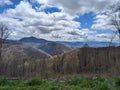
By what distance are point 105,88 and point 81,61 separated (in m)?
29.5

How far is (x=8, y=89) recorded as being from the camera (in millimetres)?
9812

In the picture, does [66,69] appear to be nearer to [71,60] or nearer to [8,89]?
[71,60]

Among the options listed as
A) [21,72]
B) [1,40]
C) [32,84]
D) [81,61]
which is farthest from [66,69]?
[32,84]

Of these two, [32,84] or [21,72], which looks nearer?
[32,84]

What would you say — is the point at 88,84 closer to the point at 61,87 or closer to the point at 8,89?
the point at 61,87

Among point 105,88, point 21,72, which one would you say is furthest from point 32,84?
point 21,72

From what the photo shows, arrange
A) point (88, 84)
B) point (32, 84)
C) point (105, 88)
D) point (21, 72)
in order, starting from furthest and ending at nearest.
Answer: point (21, 72) < point (32, 84) < point (88, 84) < point (105, 88)

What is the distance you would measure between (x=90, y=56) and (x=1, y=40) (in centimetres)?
1461

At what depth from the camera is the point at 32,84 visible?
36.9 ft

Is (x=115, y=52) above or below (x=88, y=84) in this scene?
above

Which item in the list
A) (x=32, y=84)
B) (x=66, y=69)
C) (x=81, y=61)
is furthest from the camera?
(x=81, y=61)

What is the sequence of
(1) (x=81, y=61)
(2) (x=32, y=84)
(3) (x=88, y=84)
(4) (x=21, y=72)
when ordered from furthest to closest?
(1) (x=81, y=61), (4) (x=21, y=72), (2) (x=32, y=84), (3) (x=88, y=84)

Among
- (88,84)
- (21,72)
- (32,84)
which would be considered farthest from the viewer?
(21,72)

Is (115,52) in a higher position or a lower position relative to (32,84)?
higher
